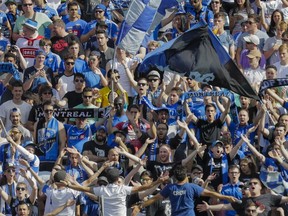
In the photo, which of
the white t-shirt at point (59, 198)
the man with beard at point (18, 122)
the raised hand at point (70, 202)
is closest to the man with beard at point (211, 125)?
the white t-shirt at point (59, 198)

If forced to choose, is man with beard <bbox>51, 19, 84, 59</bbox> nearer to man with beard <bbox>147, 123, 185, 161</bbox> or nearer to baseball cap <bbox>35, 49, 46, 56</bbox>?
baseball cap <bbox>35, 49, 46, 56</bbox>

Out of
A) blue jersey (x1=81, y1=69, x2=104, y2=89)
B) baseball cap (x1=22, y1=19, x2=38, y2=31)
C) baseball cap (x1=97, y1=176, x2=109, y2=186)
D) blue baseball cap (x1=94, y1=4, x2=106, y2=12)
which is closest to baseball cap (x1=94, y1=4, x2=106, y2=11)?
blue baseball cap (x1=94, y1=4, x2=106, y2=12)

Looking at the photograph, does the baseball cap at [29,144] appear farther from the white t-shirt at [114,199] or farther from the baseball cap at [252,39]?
the baseball cap at [252,39]

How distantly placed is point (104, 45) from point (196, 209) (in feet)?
18.4

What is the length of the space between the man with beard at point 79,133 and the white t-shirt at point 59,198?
163cm

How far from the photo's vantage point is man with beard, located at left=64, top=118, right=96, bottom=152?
28734mm

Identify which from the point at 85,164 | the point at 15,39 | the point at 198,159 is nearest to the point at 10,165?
the point at 85,164

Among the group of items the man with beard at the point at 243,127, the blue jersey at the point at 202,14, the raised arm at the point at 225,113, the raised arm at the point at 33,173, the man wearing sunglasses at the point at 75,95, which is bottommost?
the raised arm at the point at 33,173

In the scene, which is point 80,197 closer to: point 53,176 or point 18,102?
point 53,176

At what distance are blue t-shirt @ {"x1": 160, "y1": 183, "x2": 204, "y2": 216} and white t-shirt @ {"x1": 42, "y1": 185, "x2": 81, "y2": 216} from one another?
1.88m

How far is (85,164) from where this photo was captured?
27750 millimetres

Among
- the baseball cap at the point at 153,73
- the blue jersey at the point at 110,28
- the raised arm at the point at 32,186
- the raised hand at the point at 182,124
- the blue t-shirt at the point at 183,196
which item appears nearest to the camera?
the blue t-shirt at the point at 183,196

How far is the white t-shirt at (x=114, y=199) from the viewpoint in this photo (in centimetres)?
2612

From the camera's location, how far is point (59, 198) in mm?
27047
